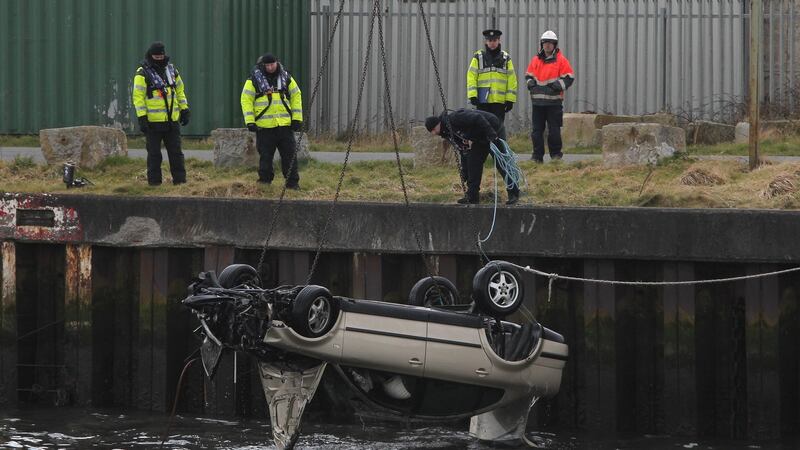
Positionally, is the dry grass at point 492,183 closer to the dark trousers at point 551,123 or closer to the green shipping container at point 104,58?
the dark trousers at point 551,123

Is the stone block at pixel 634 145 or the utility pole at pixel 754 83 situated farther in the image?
the stone block at pixel 634 145

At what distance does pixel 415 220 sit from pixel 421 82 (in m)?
9.52

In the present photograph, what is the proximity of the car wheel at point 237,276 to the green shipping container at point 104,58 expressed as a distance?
9487 millimetres

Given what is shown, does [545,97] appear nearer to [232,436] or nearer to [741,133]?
[741,133]

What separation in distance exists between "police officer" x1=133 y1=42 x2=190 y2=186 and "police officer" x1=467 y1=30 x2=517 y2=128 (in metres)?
3.19

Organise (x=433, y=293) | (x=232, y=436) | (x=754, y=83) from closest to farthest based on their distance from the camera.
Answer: (x=433, y=293), (x=232, y=436), (x=754, y=83)

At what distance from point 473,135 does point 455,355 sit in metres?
3.11

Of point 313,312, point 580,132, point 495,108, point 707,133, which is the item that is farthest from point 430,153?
point 313,312

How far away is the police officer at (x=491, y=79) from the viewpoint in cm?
1631

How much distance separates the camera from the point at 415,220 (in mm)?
12586

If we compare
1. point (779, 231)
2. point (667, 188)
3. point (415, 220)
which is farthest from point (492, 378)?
point (667, 188)

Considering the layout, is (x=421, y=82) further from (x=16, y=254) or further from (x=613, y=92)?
(x=16, y=254)

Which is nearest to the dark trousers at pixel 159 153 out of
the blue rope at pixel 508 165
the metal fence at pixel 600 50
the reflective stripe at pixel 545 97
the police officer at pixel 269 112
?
the police officer at pixel 269 112

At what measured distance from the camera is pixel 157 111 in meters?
15.4
